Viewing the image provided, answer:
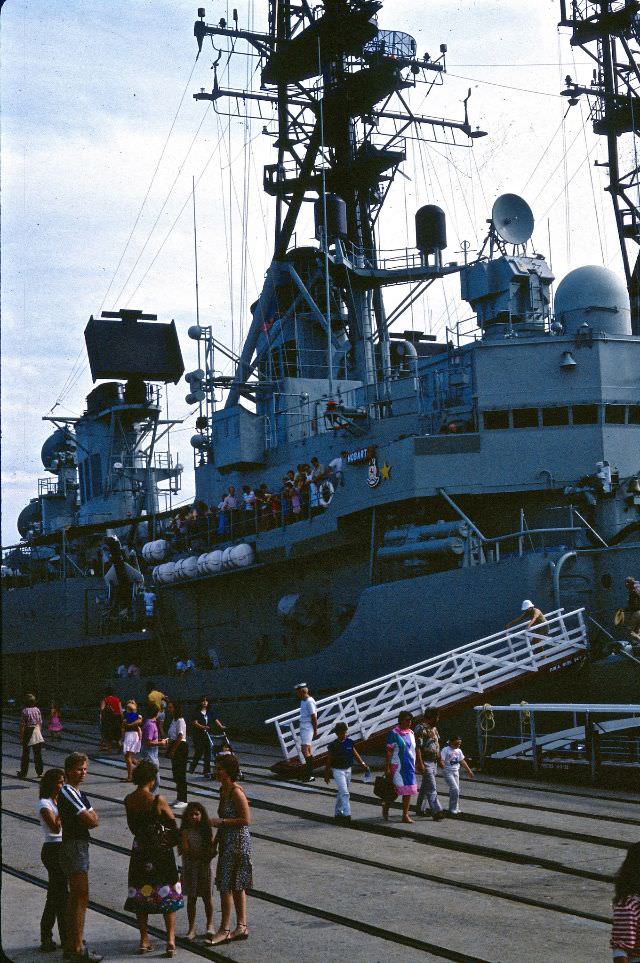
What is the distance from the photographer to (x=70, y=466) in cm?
4278

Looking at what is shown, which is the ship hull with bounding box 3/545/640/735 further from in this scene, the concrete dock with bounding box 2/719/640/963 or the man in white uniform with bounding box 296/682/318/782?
the concrete dock with bounding box 2/719/640/963

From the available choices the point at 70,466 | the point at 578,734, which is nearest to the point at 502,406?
the point at 578,734

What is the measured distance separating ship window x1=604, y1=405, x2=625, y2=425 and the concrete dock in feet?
25.4

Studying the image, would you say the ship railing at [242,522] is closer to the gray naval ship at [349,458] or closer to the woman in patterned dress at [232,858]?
the gray naval ship at [349,458]

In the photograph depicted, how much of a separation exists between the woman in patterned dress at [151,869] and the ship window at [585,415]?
14.6 m

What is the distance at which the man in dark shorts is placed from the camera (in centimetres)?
881

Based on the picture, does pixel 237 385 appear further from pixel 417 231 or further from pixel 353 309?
pixel 417 231

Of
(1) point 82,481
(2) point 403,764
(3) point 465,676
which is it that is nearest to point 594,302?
(3) point 465,676

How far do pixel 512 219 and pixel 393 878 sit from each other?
683 inches

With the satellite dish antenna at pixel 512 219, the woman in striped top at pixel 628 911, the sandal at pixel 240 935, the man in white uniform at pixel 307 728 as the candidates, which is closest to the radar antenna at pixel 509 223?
the satellite dish antenna at pixel 512 219

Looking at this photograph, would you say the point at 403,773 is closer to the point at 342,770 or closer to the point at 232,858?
the point at 342,770

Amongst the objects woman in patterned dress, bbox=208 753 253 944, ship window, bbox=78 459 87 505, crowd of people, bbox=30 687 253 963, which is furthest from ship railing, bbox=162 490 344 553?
crowd of people, bbox=30 687 253 963

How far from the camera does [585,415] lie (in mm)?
22156

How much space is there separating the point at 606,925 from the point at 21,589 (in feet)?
98.3
